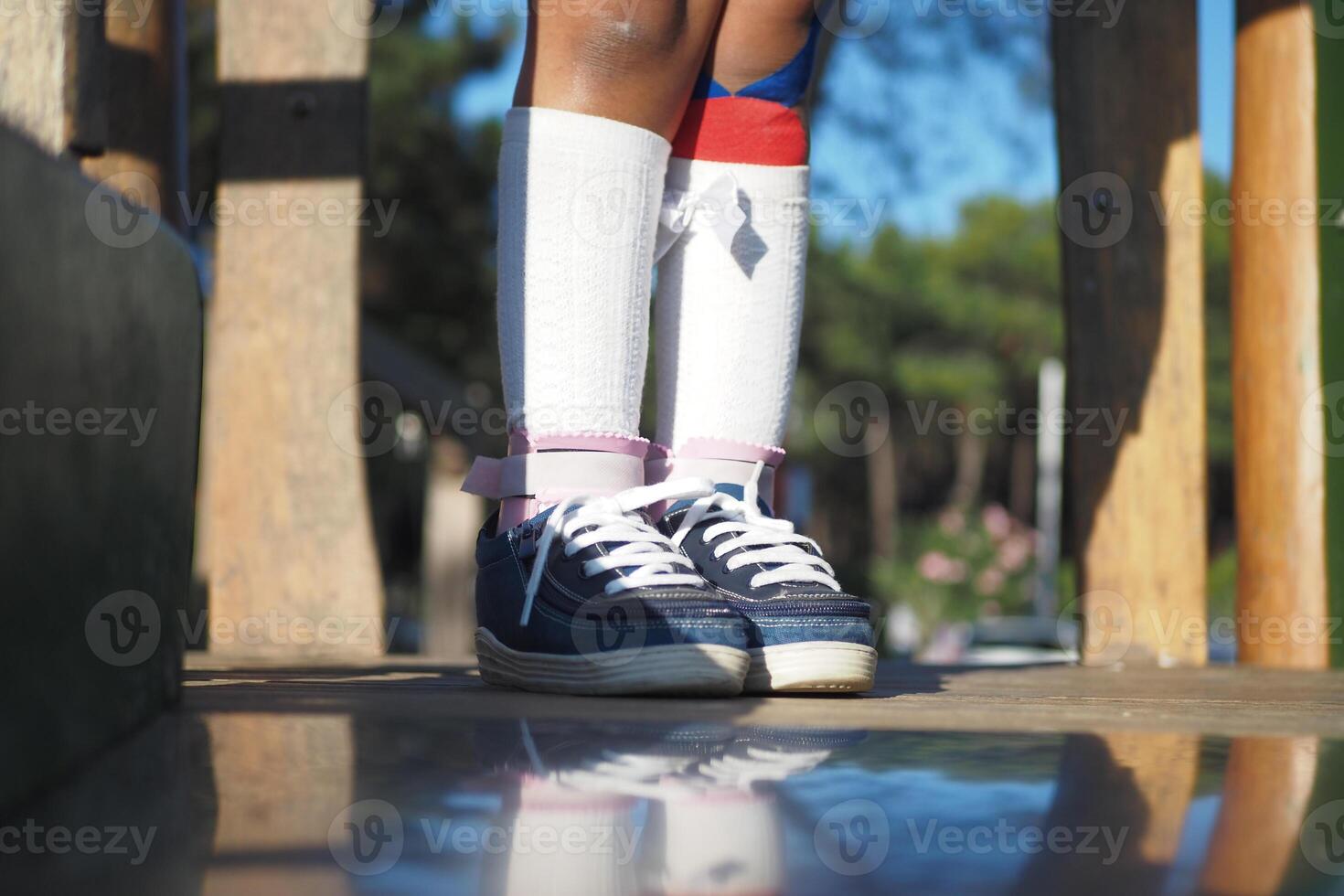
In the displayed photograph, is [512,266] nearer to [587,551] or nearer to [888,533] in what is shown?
[587,551]

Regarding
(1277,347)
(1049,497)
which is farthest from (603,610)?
(1049,497)

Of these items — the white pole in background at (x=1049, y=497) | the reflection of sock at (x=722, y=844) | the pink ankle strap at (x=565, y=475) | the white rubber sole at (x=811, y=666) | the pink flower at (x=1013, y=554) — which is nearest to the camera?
the reflection of sock at (x=722, y=844)

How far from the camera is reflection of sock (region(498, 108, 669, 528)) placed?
4.79 feet

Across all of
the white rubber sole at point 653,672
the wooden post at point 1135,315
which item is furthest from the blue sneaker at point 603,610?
the wooden post at point 1135,315

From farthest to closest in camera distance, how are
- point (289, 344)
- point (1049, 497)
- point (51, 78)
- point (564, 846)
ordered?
1. point (1049, 497)
2. point (289, 344)
3. point (51, 78)
4. point (564, 846)

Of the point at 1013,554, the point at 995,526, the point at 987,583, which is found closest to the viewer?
the point at 987,583

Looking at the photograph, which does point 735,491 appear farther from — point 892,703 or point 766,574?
point 892,703

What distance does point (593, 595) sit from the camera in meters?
1.30

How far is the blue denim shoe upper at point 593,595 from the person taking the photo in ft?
4.10

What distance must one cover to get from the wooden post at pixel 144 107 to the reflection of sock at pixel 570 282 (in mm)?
1254

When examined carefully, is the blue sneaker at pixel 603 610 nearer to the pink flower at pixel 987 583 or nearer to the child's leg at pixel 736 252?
the child's leg at pixel 736 252

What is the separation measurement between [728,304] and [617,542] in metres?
0.42

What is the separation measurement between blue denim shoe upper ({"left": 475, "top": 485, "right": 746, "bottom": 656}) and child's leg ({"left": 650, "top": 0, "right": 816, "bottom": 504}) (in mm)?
262

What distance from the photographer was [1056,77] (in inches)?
107
